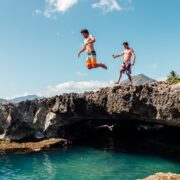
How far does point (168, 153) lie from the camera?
95.0 feet

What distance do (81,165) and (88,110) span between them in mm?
5778

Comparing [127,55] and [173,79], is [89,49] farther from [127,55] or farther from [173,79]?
[173,79]

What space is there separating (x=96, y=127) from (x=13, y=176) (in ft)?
60.6

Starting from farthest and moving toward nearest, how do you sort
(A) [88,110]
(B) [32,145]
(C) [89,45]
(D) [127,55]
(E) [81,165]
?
(B) [32,145] < (A) [88,110] < (E) [81,165] < (D) [127,55] < (C) [89,45]

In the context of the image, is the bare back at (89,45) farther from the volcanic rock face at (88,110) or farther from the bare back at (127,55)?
the volcanic rock face at (88,110)

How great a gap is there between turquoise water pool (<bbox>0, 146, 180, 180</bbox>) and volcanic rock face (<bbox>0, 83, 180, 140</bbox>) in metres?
3.13

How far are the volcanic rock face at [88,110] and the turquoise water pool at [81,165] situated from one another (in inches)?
123

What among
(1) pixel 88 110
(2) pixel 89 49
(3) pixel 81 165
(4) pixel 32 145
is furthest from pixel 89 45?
Answer: (4) pixel 32 145

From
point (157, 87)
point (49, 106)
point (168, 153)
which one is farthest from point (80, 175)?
point (49, 106)

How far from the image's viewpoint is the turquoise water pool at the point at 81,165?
22.6 m

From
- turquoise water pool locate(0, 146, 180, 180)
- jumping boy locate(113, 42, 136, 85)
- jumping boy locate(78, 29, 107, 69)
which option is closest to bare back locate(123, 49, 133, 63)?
jumping boy locate(113, 42, 136, 85)

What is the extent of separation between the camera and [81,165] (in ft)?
83.6

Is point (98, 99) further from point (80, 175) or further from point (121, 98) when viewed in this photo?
point (80, 175)

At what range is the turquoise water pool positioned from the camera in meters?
22.6
